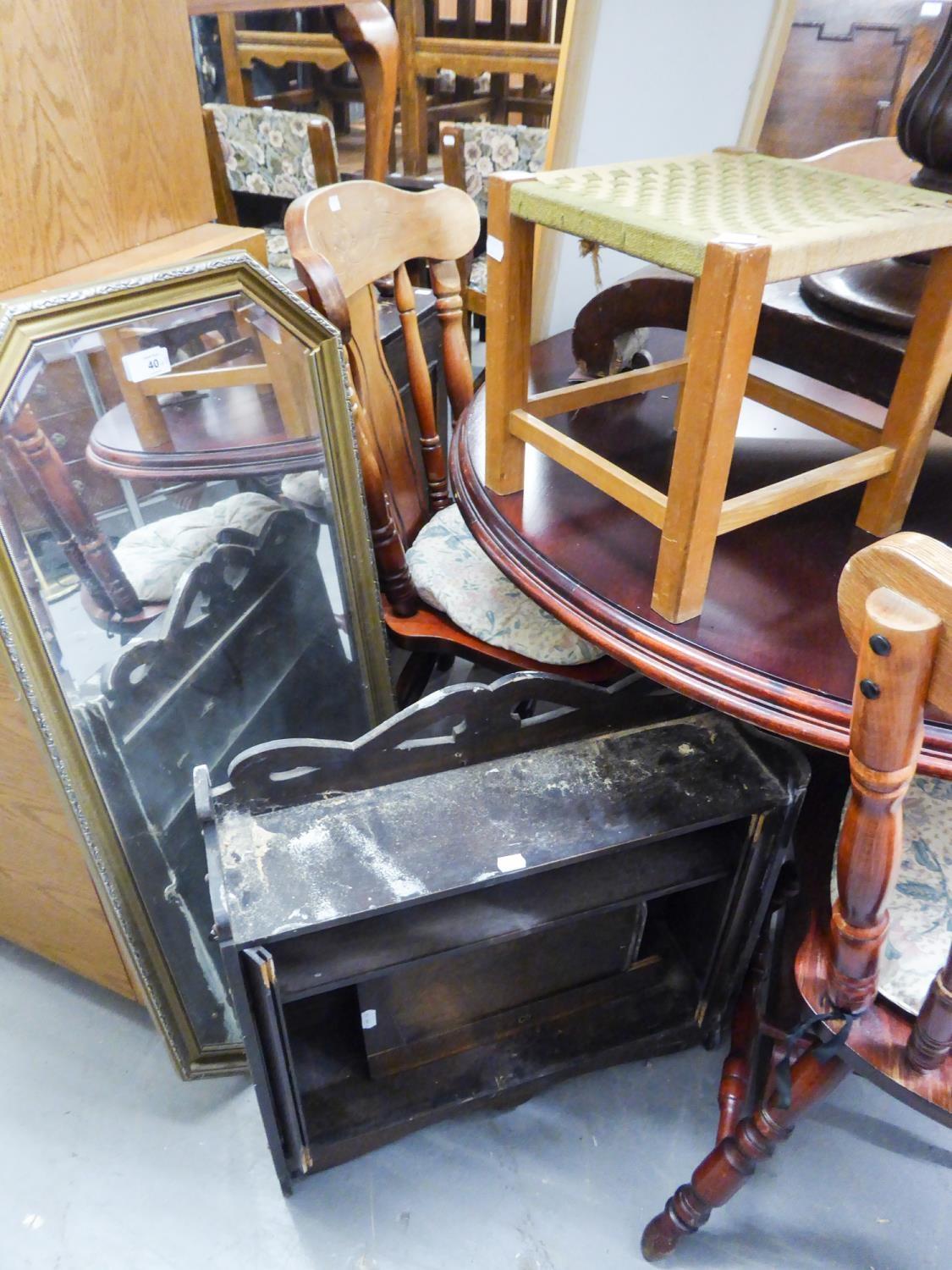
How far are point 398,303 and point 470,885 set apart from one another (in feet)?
2.86

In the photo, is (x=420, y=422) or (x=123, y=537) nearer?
(x=123, y=537)

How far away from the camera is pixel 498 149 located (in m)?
2.40

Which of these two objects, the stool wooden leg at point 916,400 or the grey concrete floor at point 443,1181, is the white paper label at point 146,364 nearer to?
the stool wooden leg at point 916,400

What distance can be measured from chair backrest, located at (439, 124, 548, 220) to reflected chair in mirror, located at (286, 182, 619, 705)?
1.33m

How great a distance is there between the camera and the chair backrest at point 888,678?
43 cm

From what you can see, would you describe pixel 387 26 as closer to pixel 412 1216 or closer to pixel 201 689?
pixel 201 689

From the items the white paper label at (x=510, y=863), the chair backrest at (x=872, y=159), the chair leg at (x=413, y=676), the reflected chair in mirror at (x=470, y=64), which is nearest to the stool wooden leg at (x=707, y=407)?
the white paper label at (x=510, y=863)

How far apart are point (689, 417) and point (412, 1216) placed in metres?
0.95

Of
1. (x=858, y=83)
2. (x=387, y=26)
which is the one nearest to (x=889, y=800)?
(x=387, y=26)

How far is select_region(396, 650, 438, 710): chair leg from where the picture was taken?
1.33 m

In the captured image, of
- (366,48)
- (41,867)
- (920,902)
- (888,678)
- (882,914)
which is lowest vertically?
(41,867)

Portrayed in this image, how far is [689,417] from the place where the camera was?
586 mm

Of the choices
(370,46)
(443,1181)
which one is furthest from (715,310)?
(370,46)

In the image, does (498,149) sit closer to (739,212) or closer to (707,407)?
(739,212)
